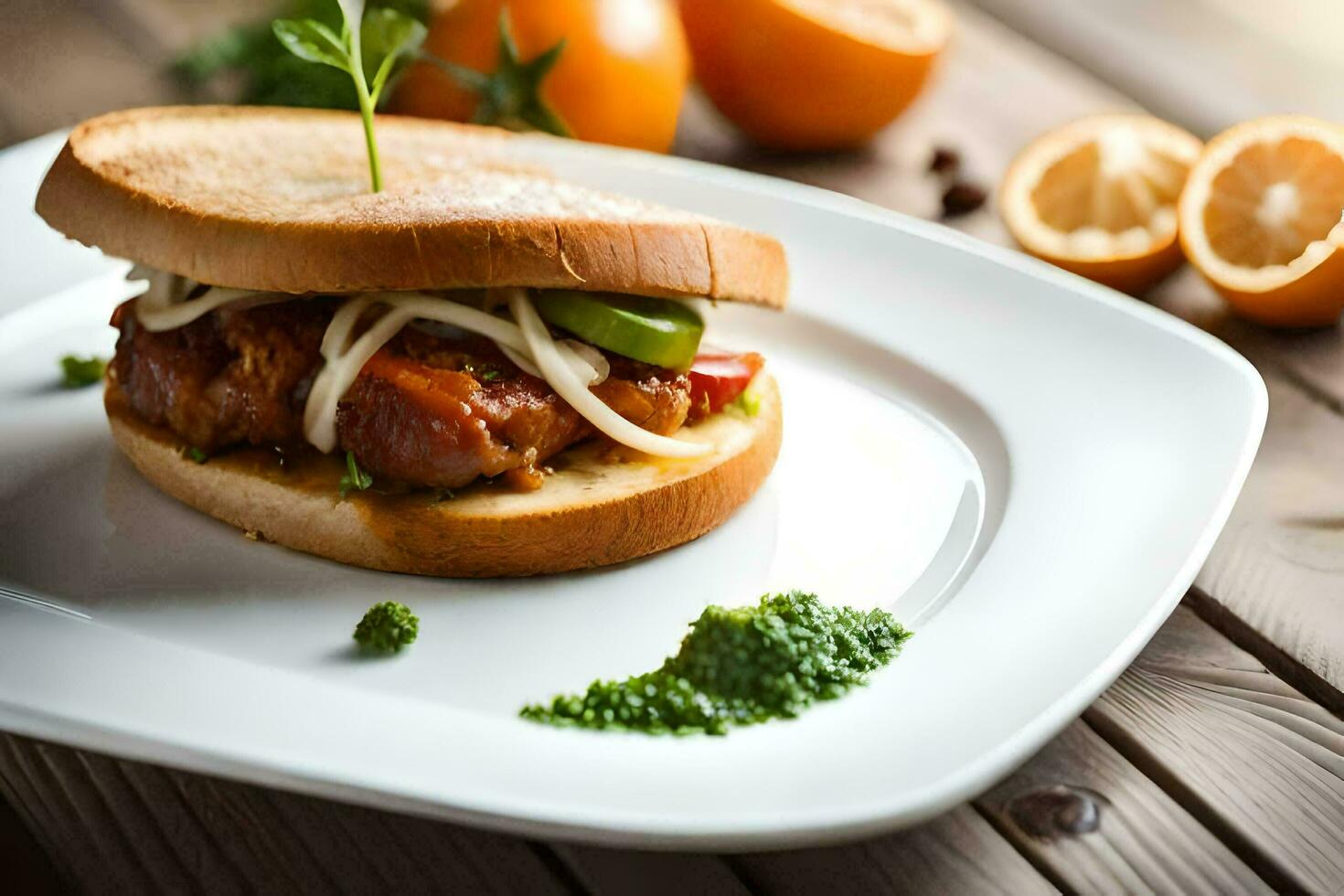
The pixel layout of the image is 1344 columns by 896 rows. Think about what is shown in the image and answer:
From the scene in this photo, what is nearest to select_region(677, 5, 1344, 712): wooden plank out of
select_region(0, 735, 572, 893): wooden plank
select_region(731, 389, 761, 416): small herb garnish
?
select_region(731, 389, 761, 416): small herb garnish

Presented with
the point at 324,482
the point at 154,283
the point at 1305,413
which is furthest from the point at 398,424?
the point at 1305,413

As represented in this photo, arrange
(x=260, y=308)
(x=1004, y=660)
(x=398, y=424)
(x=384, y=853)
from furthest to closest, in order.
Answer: (x=260, y=308), (x=398, y=424), (x=1004, y=660), (x=384, y=853)

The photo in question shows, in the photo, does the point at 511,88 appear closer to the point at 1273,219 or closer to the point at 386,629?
the point at 1273,219

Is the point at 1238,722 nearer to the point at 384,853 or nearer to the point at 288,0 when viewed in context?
the point at 384,853

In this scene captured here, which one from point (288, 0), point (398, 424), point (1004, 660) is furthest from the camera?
point (288, 0)

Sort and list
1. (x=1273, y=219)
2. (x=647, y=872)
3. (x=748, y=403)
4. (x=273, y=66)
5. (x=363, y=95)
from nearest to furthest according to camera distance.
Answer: (x=647, y=872)
(x=363, y=95)
(x=748, y=403)
(x=1273, y=219)
(x=273, y=66)

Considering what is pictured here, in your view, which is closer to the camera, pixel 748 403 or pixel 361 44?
pixel 361 44

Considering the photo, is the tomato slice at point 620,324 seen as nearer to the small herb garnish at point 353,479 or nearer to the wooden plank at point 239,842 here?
the small herb garnish at point 353,479

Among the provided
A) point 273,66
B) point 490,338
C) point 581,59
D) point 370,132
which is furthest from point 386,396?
point 273,66
